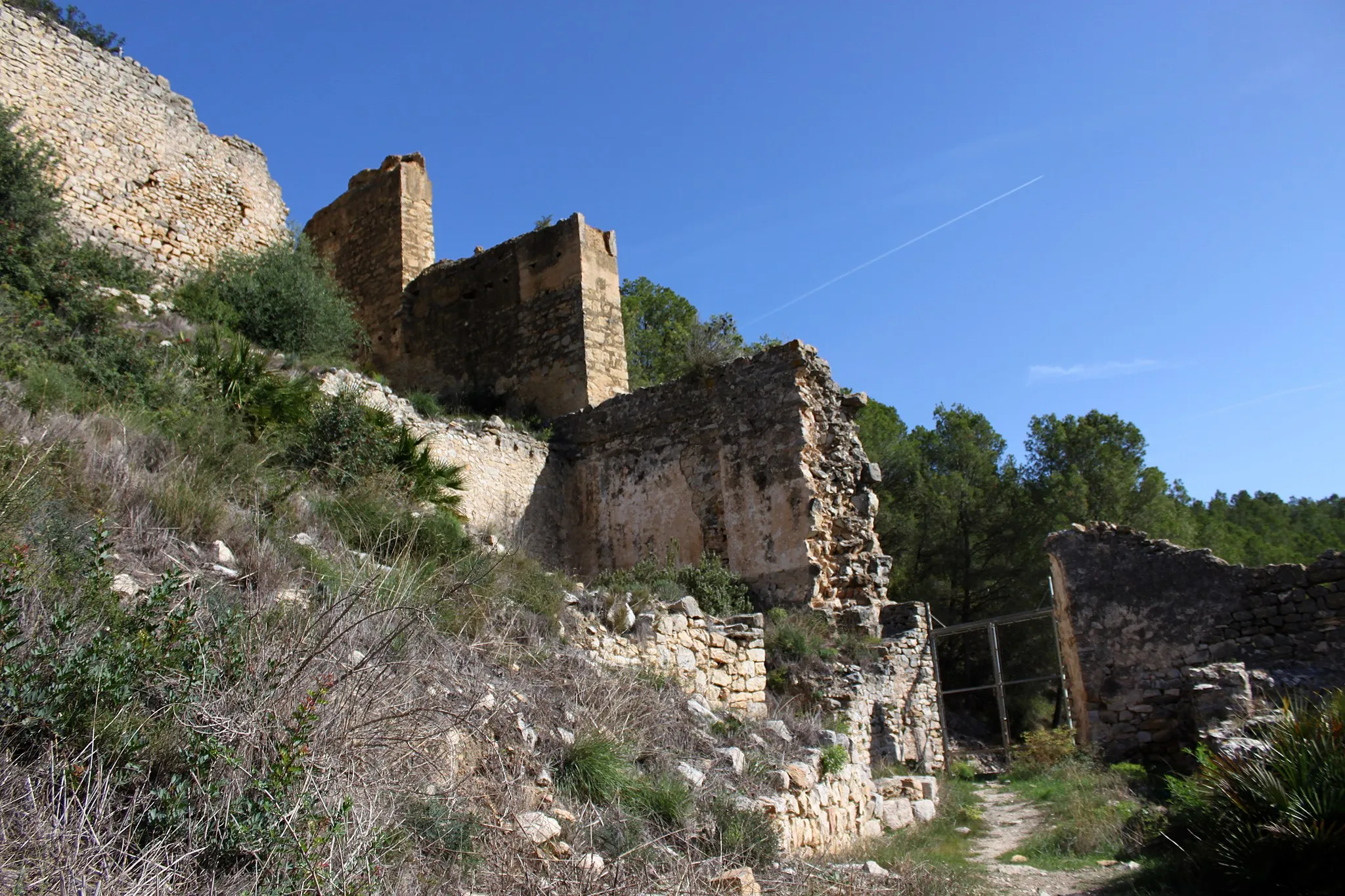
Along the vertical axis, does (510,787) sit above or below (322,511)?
below

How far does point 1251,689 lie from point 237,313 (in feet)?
38.7

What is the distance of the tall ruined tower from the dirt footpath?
776cm

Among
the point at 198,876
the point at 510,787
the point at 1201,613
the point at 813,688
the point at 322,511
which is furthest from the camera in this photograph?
the point at 1201,613

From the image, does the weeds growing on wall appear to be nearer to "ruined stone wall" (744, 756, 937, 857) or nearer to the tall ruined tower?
"ruined stone wall" (744, 756, 937, 857)

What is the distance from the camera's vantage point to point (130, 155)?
12.8m

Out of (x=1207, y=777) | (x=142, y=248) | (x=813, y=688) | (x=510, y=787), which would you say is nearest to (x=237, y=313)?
(x=142, y=248)

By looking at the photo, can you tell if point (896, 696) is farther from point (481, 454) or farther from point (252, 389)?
point (252, 389)

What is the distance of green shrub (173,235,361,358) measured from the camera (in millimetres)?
11539

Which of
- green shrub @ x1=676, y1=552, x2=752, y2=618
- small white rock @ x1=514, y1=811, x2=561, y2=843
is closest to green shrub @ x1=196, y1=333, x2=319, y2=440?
green shrub @ x1=676, y1=552, x2=752, y2=618

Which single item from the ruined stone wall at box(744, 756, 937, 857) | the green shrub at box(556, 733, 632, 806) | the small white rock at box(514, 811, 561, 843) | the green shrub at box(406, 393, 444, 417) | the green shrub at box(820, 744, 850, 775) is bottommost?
the ruined stone wall at box(744, 756, 937, 857)

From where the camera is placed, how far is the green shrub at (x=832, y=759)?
282 inches

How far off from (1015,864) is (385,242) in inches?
543

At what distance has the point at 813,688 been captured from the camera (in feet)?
32.9

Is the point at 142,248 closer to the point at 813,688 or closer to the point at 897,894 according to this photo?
the point at 813,688
